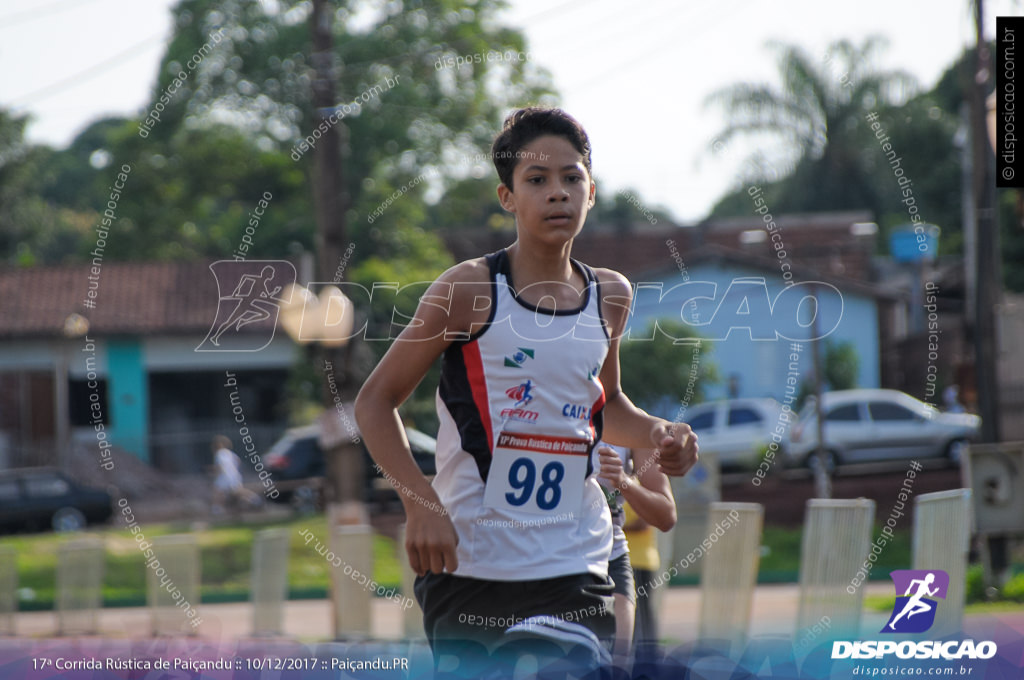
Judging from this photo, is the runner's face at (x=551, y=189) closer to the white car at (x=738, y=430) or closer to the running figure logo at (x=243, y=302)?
the running figure logo at (x=243, y=302)

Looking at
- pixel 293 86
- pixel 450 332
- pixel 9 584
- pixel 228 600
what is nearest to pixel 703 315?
pixel 450 332

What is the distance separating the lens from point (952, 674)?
127 inches

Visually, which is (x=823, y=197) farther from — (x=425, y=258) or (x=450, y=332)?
(x=450, y=332)

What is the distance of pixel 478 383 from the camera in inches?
105

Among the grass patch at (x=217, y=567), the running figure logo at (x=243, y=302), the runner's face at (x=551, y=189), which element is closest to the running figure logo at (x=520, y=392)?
the runner's face at (x=551, y=189)

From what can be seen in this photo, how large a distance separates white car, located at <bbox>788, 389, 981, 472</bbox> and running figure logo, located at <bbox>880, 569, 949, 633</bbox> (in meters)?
12.0

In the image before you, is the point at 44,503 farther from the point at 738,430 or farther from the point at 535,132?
the point at 535,132

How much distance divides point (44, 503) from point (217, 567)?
19.3 feet

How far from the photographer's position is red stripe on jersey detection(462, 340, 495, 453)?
8.70 ft

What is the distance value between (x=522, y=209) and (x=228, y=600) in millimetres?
11199

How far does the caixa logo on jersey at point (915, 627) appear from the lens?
3.21 meters

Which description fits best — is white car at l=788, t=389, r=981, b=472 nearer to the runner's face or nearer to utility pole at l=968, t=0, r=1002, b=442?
utility pole at l=968, t=0, r=1002, b=442

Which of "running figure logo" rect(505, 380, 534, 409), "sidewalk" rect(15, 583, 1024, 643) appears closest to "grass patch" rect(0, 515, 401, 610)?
"sidewalk" rect(15, 583, 1024, 643)

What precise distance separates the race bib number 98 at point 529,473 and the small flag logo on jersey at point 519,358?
0.50 feet
